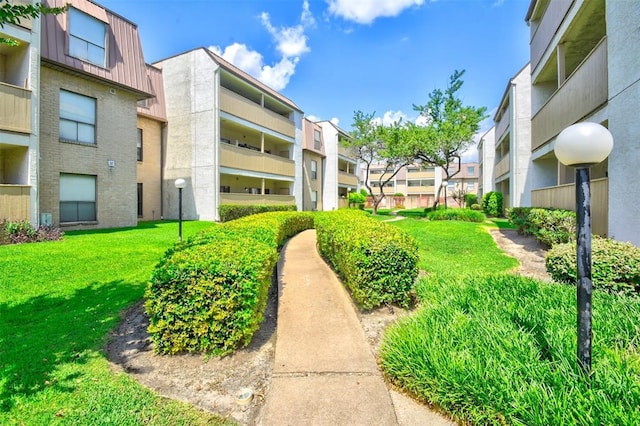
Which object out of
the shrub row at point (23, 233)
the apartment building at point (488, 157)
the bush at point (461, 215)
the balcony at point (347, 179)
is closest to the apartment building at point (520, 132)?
the bush at point (461, 215)

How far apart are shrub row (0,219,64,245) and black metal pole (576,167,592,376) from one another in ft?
41.6

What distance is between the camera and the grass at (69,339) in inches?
95.8

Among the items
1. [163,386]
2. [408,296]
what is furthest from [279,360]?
[408,296]

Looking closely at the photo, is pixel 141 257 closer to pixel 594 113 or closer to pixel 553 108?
pixel 594 113

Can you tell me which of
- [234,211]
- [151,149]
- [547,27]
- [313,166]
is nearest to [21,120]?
[151,149]

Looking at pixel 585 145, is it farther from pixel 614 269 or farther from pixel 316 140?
pixel 316 140

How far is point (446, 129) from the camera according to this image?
21.6 metres

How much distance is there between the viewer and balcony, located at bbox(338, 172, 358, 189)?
1337 inches

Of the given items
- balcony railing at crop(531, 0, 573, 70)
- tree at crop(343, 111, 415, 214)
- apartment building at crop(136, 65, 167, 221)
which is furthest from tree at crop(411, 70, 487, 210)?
apartment building at crop(136, 65, 167, 221)

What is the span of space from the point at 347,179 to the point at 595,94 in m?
28.6

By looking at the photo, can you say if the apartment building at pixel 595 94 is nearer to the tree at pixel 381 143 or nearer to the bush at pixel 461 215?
the bush at pixel 461 215

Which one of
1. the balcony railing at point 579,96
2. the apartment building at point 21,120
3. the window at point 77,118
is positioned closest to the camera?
the balcony railing at point 579,96

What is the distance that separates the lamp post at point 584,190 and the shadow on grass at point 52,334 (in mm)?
4423

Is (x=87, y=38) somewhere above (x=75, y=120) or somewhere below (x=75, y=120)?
above
